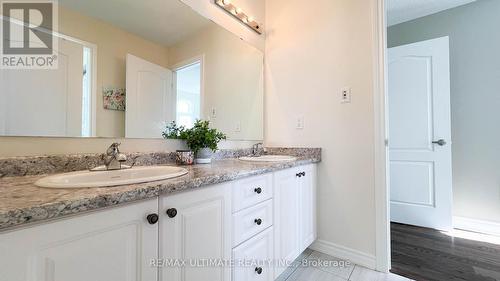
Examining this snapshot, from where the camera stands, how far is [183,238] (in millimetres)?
734

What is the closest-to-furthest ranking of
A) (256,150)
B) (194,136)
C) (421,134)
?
(194,136) → (256,150) → (421,134)

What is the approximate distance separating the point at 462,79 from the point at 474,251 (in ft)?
5.33

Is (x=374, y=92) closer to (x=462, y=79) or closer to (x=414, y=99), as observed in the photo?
(x=414, y=99)

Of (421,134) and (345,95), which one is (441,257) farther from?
(345,95)

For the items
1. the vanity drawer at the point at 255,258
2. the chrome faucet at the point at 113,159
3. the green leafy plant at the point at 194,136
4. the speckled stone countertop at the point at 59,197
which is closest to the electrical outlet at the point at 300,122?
the green leafy plant at the point at 194,136

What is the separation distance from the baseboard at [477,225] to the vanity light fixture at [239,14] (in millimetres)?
2701

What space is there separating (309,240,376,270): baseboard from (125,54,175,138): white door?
1.46m

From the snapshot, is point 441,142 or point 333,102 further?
point 441,142

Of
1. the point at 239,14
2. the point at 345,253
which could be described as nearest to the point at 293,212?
the point at 345,253

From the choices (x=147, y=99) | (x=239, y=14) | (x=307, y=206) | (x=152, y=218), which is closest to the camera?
(x=152, y=218)

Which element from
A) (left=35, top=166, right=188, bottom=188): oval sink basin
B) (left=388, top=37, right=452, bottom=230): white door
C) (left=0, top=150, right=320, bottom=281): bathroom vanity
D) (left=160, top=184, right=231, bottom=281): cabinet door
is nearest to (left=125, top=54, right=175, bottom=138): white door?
(left=35, top=166, right=188, bottom=188): oval sink basin

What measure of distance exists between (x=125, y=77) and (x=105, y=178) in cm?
55

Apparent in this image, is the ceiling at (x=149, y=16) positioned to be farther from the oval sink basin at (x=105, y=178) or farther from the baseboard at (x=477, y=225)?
the baseboard at (x=477, y=225)

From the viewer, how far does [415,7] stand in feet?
7.39
